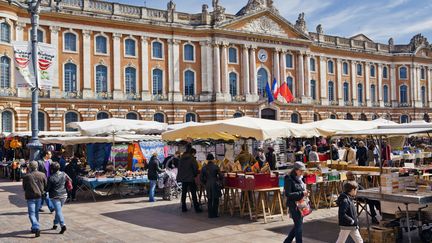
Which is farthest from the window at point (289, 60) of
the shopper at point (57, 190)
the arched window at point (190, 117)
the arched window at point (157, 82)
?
the shopper at point (57, 190)

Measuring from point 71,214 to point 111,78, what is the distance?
23.2 metres

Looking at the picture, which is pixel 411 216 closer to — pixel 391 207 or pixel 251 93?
pixel 391 207

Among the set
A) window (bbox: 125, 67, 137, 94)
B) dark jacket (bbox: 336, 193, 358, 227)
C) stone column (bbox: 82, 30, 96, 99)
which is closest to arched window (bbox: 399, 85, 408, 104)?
window (bbox: 125, 67, 137, 94)

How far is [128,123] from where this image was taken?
19.2 metres

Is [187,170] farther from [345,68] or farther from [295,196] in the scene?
[345,68]

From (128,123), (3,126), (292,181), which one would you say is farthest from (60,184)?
(3,126)

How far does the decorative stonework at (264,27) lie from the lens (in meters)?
40.8

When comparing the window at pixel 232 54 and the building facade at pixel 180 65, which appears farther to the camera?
the window at pixel 232 54

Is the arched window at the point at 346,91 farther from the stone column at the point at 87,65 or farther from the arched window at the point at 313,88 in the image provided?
the stone column at the point at 87,65

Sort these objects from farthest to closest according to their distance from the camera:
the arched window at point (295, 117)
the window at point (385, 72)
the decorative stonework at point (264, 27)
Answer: the window at point (385, 72) → the arched window at point (295, 117) → the decorative stonework at point (264, 27)

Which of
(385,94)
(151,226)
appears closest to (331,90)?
(385,94)

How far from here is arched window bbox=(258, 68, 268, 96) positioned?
42.0m

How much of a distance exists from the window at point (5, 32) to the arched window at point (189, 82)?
1384 cm

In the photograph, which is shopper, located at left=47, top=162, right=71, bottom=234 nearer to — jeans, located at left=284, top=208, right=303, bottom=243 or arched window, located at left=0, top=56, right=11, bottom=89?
jeans, located at left=284, top=208, right=303, bottom=243
